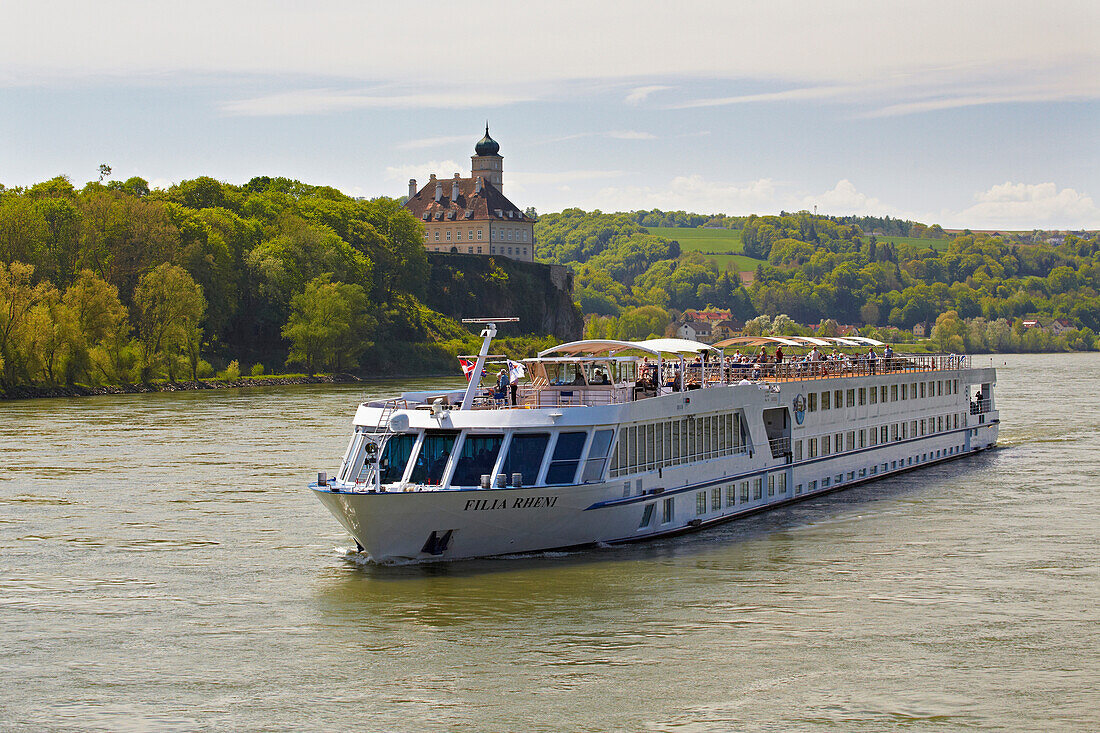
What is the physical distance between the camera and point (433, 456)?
1030 inches

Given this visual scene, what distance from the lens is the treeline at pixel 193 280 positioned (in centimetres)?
8419

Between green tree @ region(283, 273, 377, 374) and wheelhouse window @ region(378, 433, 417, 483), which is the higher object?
green tree @ region(283, 273, 377, 374)

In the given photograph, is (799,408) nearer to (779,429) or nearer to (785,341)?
(779,429)

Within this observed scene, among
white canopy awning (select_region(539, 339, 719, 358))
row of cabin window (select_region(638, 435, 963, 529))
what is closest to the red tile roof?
row of cabin window (select_region(638, 435, 963, 529))

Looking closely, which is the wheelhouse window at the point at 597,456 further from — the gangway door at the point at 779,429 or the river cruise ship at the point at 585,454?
the gangway door at the point at 779,429

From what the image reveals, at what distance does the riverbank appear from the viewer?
81.2 meters

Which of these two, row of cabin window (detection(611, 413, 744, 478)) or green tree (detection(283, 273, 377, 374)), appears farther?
green tree (detection(283, 273, 377, 374))

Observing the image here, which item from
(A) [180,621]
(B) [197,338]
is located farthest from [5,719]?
(B) [197,338]

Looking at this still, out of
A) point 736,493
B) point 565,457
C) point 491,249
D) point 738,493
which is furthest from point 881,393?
point 491,249

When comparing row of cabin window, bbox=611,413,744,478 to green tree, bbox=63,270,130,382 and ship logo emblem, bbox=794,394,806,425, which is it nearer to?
ship logo emblem, bbox=794,394,806,425

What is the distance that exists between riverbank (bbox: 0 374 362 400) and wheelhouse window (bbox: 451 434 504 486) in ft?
201

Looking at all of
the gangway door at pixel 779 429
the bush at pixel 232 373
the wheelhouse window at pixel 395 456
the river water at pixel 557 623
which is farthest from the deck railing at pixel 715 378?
the bush at pixel 232 373

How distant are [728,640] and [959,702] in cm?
410

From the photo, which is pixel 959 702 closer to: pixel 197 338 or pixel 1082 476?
pixel 1082 476
